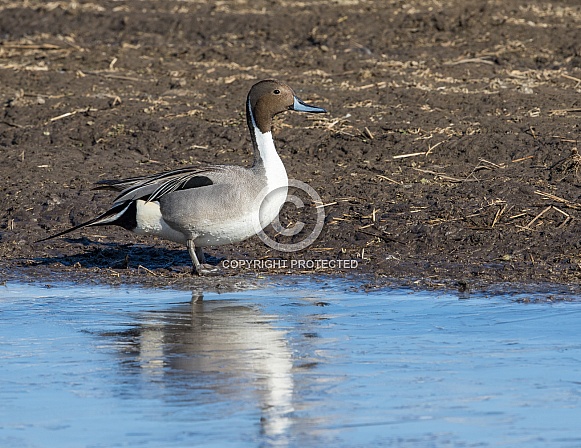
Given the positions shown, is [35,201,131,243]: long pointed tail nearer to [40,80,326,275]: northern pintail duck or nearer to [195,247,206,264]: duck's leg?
[40,80,326,275]: northern pintail duck

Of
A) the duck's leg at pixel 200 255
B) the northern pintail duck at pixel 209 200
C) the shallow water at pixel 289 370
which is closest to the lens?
the shallow water at pixel 289 370

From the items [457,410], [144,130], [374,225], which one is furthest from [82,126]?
[457,410]

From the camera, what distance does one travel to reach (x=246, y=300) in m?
6.73

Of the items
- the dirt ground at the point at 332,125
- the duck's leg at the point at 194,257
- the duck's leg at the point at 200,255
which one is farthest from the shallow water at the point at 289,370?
the dirt ground at the point at 332,125

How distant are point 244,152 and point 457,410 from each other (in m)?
5.39

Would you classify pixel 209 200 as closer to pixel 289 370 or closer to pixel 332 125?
pixel 289 370

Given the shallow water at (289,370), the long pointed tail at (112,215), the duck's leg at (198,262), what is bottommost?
the shallow water at (289,370)

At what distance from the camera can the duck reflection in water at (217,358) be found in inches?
188

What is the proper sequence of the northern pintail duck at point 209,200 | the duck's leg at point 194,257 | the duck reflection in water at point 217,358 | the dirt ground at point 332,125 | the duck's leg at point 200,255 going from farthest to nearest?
the dirt ground at point 332,125
the duck's leg at point 200,255
the duck's leg at point 194,257
the northern pintail duck at point 209,200
the duck reflection in water at point 217,358

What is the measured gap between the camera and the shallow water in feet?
14.4

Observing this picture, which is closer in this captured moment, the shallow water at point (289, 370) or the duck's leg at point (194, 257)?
the shallow water at point (289, 370)

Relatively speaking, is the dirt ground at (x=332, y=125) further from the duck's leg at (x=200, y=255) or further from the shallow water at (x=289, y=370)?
the shallow water at (x=289, y=370)

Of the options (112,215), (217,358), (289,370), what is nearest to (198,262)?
(112,215)

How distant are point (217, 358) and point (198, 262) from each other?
6.85ft
